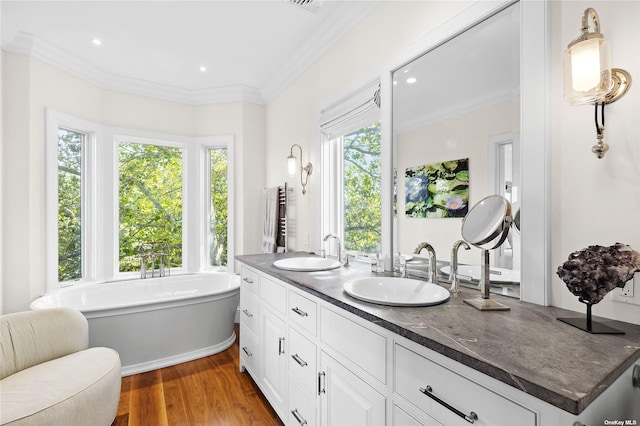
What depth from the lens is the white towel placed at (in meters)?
3.27

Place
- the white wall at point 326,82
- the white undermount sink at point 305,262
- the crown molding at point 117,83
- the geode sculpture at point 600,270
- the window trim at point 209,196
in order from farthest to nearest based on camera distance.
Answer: the window trim at point 209,196 < the crown molding at point 117,83 < the white undermount sink at point 305,262 < the white wall at point 326,82 < the geode sculpture at point 600,270

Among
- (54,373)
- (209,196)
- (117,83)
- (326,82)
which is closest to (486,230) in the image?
(326,82)

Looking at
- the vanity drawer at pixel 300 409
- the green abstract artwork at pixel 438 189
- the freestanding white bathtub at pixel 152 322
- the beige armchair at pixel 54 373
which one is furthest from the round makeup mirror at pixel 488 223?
the freestanding white bathtub at pixel 152 322

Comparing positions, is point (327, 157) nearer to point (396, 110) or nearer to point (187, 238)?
point (396, 110)

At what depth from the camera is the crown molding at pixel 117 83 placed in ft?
8.70

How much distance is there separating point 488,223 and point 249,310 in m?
1.82

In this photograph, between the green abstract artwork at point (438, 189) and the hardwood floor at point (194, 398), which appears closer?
the green abstract artwork at point (438, 189)

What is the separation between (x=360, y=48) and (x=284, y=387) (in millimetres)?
2249

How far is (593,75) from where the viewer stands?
3.13 feet

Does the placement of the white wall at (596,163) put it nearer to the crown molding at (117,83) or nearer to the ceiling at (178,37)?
the ceiling at (178,37)

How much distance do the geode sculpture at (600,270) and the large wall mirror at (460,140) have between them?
1.01ft

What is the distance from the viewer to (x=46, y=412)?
146 cm

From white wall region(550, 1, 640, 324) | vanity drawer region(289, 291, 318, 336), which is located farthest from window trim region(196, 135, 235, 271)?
white wall region(550, 1, 640, 324)

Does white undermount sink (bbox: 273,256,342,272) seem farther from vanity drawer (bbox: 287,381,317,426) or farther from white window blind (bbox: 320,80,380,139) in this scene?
white window blind (bbox: 320,80,380,139)
